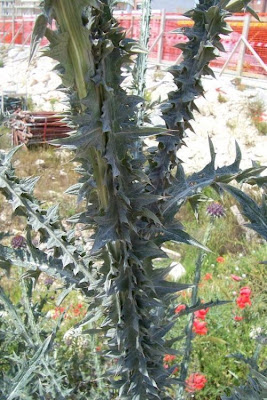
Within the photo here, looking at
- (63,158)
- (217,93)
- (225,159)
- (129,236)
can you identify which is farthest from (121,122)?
(217,93)

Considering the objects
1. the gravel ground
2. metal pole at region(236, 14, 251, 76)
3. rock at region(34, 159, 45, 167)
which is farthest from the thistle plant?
metal pole at region(236, 14, 251, 76)

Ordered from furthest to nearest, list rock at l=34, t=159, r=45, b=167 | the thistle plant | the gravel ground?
rock at l=34, t=159, r=45, b=167, the gravel ground, the thistle plant

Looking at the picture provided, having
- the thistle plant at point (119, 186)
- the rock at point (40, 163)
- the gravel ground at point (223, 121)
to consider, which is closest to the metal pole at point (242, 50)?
the gravel ground at point (223, 121)

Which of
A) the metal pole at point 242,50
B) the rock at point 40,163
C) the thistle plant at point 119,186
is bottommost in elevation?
the rock at point 40,163

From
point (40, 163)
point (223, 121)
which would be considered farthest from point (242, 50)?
point (40, 163)

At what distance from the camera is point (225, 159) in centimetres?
791

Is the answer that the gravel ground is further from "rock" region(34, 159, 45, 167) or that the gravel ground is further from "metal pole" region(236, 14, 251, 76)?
"rock" region(34, 159, 45, 167)

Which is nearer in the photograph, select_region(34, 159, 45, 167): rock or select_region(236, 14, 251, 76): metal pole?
select_region(34, 159, 45, 167): rock

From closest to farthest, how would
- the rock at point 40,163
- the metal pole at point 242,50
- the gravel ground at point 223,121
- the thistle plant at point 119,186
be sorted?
the thistle plant at point 119,186
the gravel ground at point 223,121
the rock at point 40,163
the metal pole at point 242,50

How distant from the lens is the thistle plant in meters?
0.68

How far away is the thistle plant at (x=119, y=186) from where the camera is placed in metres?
0.68

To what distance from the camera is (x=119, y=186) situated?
85cm

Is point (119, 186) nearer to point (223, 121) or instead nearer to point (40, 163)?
point (40, 163)

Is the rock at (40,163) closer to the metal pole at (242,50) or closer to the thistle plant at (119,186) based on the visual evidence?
the metal pole at (242,50)
